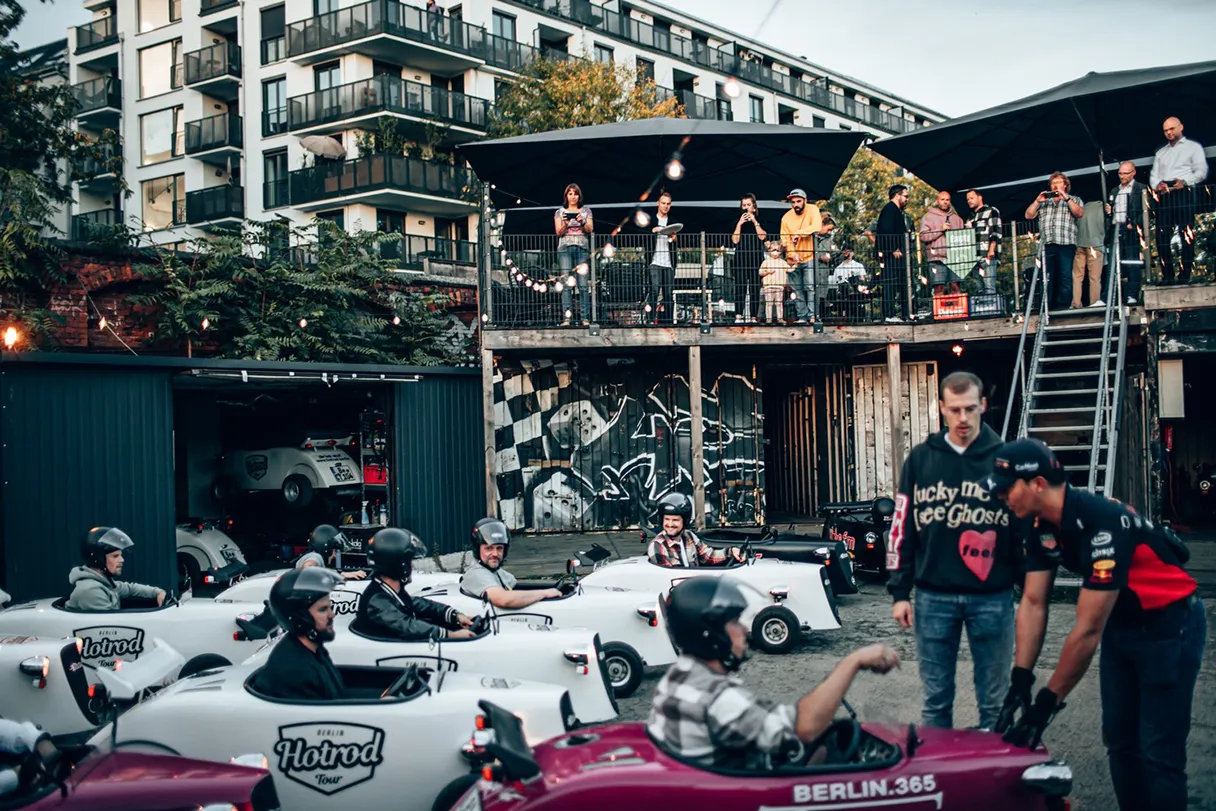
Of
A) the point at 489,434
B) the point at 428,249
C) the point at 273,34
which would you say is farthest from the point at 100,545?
the point at 273,34

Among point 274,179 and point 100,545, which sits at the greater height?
point 274,179

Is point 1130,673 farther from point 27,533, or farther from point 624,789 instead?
point 27,533

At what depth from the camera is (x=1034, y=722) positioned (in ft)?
13.0

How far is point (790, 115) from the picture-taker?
2219 inches

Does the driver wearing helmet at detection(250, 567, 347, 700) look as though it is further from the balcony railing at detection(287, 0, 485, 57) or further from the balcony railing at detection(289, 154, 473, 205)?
the balcony railing at detection(287, 0, 485, 57)

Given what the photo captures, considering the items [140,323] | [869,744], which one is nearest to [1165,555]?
[869,744]

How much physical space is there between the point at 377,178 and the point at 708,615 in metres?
33.0

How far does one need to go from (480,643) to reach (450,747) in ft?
5.25

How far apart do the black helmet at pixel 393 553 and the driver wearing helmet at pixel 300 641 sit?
47.9 inches

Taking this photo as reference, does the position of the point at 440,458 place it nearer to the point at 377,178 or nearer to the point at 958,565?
the point at 958,565

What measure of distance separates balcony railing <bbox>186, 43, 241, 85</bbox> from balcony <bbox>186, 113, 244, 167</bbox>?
1.63 metres

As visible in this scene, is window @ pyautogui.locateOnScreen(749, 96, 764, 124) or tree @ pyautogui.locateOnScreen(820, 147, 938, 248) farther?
window @ pyautogui.locateOnScreen(749, 96, 764, 124)

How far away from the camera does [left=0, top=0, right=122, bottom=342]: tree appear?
14.8 meters

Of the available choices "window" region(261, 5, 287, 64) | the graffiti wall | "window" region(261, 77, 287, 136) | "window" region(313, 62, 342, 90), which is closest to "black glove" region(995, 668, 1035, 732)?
the graffiti wall
